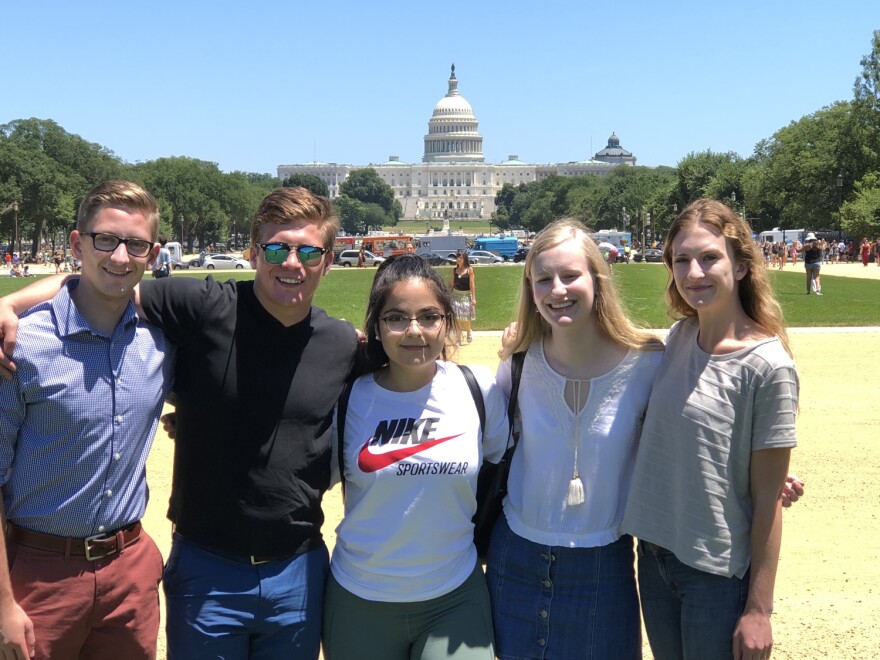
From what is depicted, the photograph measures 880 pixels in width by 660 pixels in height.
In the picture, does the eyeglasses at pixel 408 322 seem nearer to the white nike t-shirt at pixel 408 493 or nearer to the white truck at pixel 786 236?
the white nike t-shirt at pixel 408 493

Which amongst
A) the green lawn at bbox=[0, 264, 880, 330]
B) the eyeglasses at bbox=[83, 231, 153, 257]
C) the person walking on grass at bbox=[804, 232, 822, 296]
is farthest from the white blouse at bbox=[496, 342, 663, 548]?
the person walking on grass at bbox=[804, 232, 822, 296]

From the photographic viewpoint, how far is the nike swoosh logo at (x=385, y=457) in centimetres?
325

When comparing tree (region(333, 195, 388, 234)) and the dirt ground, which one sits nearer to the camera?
the dirt ground

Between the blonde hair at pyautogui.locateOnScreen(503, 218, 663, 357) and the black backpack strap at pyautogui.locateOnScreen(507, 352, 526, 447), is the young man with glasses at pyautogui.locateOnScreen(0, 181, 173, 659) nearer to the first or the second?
the black backpack strap at pyautogui.locateOnScreen(507, 352, 526, 447)

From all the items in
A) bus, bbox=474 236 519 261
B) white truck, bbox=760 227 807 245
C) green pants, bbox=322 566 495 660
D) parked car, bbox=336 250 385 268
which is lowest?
parked car, bbox=336 250 385 268

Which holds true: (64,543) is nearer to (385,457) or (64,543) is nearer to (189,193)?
(385,457)

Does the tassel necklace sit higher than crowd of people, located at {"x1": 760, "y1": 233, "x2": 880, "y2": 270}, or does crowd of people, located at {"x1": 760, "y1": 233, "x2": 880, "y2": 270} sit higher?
the tassel necklace

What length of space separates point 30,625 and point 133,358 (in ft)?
2.94

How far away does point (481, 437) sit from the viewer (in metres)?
3.42

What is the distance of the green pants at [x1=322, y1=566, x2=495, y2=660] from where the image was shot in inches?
126

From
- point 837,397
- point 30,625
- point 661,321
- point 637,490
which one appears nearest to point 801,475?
point 837,397

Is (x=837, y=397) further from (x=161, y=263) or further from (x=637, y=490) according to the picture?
(x=161, y=263)

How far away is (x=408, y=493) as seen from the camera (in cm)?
325

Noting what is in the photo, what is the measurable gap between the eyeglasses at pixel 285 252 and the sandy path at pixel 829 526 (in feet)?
8.12
